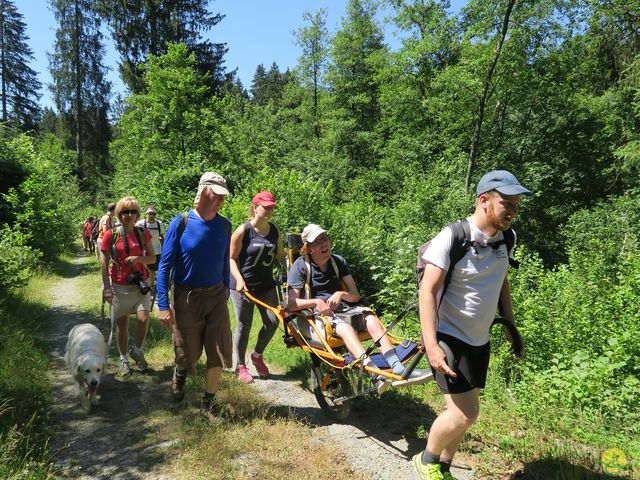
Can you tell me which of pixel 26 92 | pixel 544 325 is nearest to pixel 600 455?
pixel 544 325

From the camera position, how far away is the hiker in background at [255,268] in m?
4.93

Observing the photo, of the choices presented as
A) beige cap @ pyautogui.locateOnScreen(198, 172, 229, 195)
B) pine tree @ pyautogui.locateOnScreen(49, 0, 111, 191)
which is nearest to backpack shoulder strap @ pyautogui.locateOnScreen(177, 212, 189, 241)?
beige cap @ pyautogui.locateOnScreen(198, 172, 229, 195)

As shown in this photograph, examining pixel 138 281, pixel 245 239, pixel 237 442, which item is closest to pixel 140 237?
pixel 138 281

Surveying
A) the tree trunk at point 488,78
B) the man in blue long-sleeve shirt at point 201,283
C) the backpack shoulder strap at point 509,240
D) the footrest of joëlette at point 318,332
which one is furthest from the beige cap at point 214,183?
the tree trunk at point 488,78

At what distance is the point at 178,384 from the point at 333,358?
168cm

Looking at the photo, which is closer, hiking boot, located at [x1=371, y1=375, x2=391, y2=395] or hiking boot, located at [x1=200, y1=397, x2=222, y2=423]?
hiking boot, located at [x1=371, y1=375, x2=391, y2=395]

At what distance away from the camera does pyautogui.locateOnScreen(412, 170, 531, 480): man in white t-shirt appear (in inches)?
95.2

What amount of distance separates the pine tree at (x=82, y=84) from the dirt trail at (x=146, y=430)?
108ft

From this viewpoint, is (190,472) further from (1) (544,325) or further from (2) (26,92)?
(2) (26,92)

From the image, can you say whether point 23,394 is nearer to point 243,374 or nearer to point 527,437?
point 243,374

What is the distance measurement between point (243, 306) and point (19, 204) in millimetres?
11149

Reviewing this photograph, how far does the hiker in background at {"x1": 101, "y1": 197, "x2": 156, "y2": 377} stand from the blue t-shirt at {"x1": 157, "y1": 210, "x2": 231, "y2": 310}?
1.38 metres

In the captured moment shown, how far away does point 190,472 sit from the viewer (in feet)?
10.5

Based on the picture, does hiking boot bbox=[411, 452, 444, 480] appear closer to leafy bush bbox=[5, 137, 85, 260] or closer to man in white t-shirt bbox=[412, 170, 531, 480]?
man in white t-shirt bbox=[412, 170, 531, 480]
